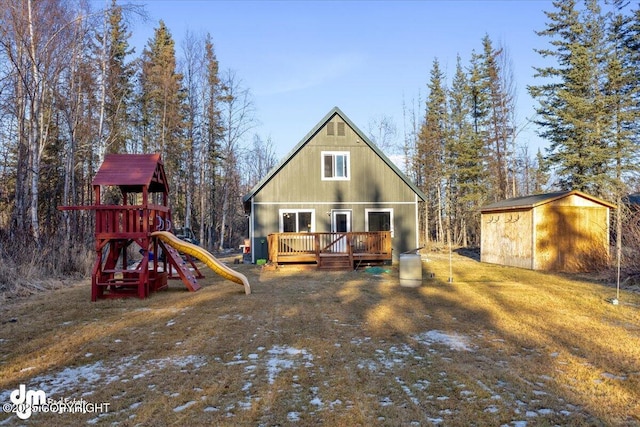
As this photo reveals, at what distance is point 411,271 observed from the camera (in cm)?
1066

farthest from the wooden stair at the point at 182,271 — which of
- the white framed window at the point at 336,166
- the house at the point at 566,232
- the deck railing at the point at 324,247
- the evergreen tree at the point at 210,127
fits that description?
the evergreen tree at the point at 210,127

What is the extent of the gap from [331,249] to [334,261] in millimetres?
815

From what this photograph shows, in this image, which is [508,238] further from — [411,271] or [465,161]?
[465,161]

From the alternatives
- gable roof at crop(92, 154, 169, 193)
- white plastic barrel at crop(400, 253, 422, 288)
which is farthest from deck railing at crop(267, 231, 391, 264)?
gable roof at crop(92, 154, 169, 193)

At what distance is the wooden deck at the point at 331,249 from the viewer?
1527 cm

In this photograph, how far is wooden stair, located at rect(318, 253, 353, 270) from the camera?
1517 cm

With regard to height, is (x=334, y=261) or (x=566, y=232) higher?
(x=566, y=232)

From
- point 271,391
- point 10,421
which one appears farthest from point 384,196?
point 10,421

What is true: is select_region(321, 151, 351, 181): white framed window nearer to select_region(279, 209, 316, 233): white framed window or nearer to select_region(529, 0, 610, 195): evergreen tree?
select_region(279, 209, 316, 233): white framed window

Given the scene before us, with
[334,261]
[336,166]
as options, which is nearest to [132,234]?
[334,261]

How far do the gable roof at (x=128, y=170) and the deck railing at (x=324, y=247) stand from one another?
5838 millimetres

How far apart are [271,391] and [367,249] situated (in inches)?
472

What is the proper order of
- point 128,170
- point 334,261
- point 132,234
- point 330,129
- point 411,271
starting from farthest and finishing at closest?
point 330,129
point 334,261
point 411,271
point 128,170
point 132,234

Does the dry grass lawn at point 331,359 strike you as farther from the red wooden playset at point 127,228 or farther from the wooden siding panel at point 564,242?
the wooden siding panel at point 564,242
